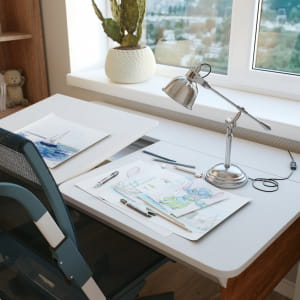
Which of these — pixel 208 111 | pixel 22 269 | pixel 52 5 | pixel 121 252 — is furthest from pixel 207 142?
pixel 52 5

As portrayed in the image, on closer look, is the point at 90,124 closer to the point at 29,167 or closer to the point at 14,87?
the point at 29,167

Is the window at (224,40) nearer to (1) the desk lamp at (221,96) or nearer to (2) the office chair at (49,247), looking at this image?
(1) the desk lamp at (221,96)

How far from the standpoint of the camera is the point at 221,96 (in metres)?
1.19

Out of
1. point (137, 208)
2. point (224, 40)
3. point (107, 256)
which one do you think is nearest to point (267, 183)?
point (137, 208)

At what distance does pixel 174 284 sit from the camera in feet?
5.99

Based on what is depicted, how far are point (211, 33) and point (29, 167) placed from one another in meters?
1.37

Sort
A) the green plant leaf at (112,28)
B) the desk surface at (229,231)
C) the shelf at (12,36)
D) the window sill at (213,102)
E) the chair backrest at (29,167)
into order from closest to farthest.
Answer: the chair backrest at (29,167)
the desk surface at (229,231)
the window sill at (213,102)
the green plant leaf at (112,28)
the shelf at (12,36)

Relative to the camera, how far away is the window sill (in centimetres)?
147

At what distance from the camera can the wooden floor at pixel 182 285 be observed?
1.76 metres

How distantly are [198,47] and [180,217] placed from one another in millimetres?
1157

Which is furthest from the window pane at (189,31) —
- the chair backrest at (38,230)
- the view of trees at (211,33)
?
the chair backrest at (38,230)

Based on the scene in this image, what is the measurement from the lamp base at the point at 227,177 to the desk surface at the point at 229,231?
2cm

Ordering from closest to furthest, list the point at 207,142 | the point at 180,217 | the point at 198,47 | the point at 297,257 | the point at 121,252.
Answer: the point at 180,217, the point at 121,252, the point at 297,257, the point at 207,142, the point at 198,47

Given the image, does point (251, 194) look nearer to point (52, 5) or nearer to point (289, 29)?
point (289, 29)
